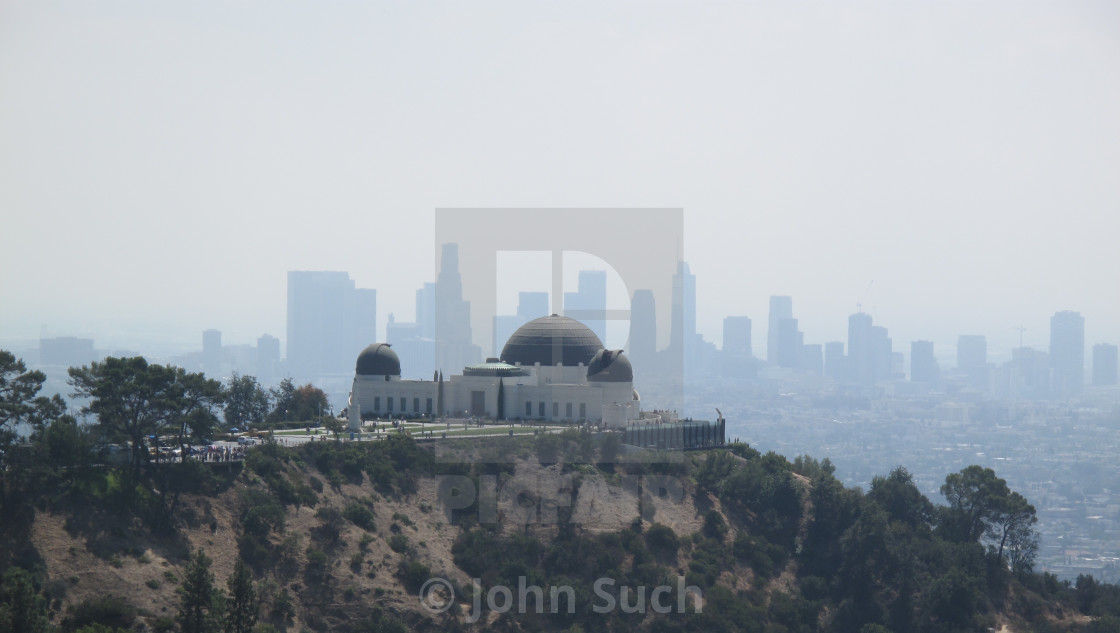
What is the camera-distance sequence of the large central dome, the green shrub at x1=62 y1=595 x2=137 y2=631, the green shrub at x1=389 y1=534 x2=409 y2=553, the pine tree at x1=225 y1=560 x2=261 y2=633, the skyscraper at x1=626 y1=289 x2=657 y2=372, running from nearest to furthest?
the green shrub at x1=62 y1=595 x2=137 y2=631 → the pine tree at x1=225 y1=560 x2=261 y2=633 → the green shrub at x1=389 y1=534 x2=409 y2=553 → the large central dome → the skyscraper at x1=626 y1=289 x2=657 y2=372

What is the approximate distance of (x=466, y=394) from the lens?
72.1m

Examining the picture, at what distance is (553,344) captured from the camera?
75375mm

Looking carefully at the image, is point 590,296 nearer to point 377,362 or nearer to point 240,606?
point 377,362

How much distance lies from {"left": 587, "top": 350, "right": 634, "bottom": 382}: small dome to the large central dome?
2.73 metres

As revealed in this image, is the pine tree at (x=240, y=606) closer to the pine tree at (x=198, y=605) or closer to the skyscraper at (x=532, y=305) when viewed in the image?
the pine tree at (x=198, y=605)

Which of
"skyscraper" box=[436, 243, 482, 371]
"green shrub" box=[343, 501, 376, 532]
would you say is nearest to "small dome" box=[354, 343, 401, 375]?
"green shrub" box=[343, 501, 376, 532]

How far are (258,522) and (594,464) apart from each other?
2120 centimetres

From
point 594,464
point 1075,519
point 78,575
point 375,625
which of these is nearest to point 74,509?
point 78,575

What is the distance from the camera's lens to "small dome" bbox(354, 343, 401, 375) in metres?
73.7

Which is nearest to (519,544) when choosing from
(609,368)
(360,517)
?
(360,517)

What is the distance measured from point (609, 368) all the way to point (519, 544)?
22375 mm

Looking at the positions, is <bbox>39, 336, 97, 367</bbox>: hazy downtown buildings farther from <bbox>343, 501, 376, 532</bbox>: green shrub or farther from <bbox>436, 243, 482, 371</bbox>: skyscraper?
<bbox>343, 501, 376, 532</bbox>: green shrub

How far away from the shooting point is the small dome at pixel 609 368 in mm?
71625

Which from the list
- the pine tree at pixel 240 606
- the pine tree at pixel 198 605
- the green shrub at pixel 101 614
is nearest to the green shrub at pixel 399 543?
the pine tree at pixel 240 606
